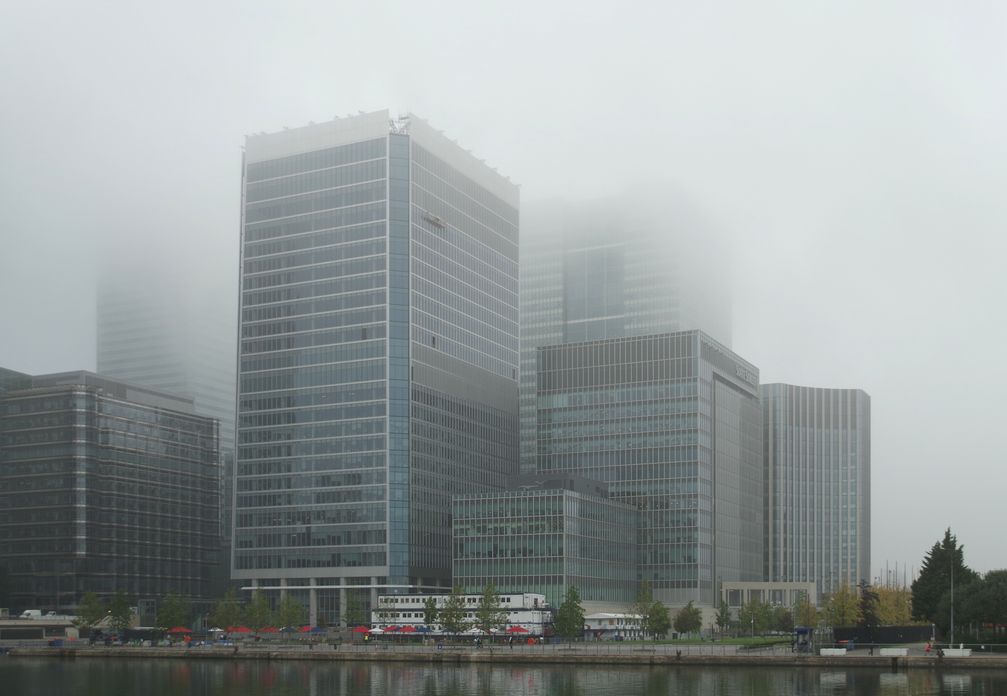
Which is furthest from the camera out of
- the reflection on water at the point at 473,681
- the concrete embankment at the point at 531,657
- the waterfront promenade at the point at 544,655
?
the waterfront promenade at the point at 544,655

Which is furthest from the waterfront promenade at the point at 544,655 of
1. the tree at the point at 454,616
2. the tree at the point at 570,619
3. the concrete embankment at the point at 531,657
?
the tree at the point at 454,616

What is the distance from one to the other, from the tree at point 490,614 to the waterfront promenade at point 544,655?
761 cm

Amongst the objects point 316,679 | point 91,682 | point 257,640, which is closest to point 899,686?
point 316,679

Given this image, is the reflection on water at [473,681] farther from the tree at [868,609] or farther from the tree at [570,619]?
the tree at [868,609]

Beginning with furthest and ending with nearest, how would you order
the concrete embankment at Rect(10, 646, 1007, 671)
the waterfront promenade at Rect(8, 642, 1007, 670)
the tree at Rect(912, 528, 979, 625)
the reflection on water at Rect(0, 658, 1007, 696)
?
1. the tree at Rect(912, 528, 979, 625)
2. the waterfront promenade at Rect(8, 642, 1007, 670)
3. the concrete embankment at Rect(10, 646, 1007, 671)
4. the reflection on water at Rect(0, 658, 1007, 696)

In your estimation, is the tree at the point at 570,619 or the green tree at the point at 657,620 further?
the green tree at the point at 657,620

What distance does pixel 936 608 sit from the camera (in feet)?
580

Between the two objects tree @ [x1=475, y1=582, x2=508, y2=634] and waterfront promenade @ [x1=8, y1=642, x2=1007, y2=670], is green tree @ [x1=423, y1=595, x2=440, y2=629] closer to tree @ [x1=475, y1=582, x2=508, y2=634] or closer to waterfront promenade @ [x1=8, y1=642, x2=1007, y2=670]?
tree @ [x1=475, y1=582, x2=508, y2=634]

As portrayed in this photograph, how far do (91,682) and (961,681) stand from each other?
81982 mm

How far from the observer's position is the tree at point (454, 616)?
187 m

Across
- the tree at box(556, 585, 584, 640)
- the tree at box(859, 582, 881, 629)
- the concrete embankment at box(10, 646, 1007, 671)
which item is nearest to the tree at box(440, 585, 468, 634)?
the tree at box(556, 585, 584, 640)

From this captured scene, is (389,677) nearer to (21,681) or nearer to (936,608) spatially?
A: (21,681)

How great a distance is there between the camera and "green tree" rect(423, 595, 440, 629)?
193000mm

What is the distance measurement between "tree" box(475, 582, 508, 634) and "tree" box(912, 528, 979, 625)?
59246 mm
